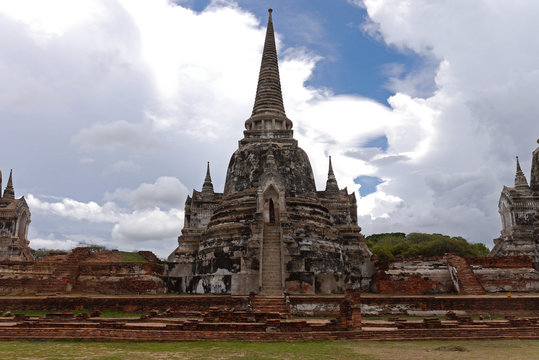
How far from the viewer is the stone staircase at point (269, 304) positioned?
1509cm

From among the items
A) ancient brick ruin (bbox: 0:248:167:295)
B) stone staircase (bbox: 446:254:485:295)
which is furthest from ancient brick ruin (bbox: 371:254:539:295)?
ancient brick ruin (bbox: 0:248:167:295)

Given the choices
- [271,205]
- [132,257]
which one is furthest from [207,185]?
[271,205]

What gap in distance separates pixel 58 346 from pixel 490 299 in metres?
13.3

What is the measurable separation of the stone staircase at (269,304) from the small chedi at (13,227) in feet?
68.3

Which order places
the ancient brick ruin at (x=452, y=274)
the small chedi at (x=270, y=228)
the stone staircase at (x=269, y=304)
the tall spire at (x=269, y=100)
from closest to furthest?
the stone staircase at (x=269, y=304) → the small chedi at (x=270, y=228) → the ancient brick ruin at (x=452, y=274) → the tall spire at (x=269, y=100)

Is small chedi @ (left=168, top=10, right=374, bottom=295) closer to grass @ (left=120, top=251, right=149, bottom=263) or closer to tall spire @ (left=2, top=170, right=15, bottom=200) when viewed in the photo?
grass @ (left=120, top=251, right=149, bottom=263)

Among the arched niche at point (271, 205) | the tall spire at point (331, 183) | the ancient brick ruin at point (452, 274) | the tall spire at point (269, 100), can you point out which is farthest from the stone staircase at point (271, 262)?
the tall spire at point (331, 183)

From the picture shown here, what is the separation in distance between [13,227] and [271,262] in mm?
20272

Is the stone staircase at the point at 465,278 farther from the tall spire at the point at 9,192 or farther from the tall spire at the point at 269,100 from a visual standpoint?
the tall spire at the point at 9,192

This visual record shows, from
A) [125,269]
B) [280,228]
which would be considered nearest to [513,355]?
[280,228]

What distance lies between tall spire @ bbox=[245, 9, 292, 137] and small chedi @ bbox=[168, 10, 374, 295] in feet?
0.21

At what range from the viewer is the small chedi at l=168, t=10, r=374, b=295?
1906 centimetres

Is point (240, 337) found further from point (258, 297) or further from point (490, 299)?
point (490, 299)

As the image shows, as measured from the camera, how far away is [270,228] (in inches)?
810
